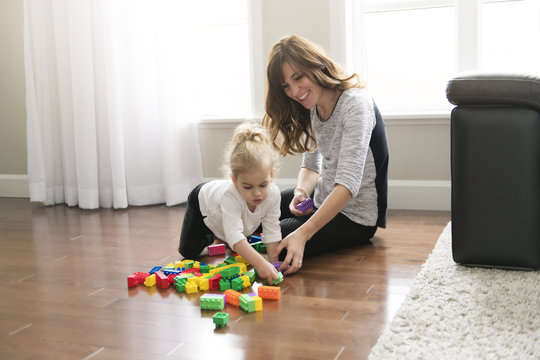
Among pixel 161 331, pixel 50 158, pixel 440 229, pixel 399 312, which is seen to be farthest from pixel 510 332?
pixel 50 158

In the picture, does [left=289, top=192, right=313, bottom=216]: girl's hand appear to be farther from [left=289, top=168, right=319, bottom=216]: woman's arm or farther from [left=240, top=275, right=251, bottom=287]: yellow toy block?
[left=240, top=275, right=251, bottom=287]: yellow toy block

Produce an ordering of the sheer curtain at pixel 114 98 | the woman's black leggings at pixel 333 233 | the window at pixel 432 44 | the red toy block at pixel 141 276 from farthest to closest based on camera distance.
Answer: the sheer curtain at pixel 114 98 < the window at pixel 432 44 < the woman's black leggings at pixel 333 233 < the red toy block at pixel 141 276

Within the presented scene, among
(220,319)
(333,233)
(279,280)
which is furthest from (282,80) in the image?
(220,319)

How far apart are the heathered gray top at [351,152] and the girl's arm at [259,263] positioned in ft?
1.31

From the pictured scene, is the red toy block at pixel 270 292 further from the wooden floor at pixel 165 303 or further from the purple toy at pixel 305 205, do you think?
the purple toy at pixel 305 205

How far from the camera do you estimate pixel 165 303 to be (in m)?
1.85

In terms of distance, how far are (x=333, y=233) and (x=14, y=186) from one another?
8.92 feet

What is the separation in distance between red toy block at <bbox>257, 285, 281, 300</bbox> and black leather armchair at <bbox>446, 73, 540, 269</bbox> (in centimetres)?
66

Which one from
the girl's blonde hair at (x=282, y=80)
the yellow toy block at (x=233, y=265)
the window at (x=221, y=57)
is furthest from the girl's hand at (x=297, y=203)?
the window at (x=221, y=57)

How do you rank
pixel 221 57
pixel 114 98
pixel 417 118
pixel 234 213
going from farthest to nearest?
pixel 221 57 < pixel 114 98 < pixel 417 118 < pixel 234 213

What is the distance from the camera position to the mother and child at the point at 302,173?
2.03 metres

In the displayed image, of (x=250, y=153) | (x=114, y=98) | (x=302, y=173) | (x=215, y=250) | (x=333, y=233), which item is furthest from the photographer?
(x=114, y=98)

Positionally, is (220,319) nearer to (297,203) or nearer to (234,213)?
(234,213)

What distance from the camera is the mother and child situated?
203cm
